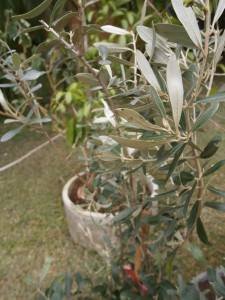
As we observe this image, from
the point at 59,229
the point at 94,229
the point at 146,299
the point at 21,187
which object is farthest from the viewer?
the point at 21,187

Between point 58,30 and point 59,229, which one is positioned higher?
point 58,30

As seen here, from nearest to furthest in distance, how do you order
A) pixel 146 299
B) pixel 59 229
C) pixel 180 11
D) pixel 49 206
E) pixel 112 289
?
pixel 180 11 < pixel 146 299 < pixel 112 289 < pixel 59 229 < pixel 49 206

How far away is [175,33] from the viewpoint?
0.39m

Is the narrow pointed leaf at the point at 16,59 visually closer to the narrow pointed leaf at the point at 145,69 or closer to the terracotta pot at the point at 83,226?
the narrow pointed leaf at the point at 145,69

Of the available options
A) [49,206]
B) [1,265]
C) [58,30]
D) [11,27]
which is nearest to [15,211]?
[49,206]

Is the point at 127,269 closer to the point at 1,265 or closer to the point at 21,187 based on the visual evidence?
the point at 1,265

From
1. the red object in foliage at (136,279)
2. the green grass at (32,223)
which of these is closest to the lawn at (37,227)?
the green grass at (32,223)

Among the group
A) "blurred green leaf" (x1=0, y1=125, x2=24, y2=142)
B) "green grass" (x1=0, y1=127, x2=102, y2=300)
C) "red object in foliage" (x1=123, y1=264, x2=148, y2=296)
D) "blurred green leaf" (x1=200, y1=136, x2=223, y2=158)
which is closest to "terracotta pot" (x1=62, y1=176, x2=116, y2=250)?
"green grass" (x1=0, y1=127, x2=102, y2=300)

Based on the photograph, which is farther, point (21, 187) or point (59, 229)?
point (21, 187)

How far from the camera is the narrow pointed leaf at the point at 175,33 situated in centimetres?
38

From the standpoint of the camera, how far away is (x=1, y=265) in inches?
47.4

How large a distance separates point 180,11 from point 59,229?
1171 millimetres

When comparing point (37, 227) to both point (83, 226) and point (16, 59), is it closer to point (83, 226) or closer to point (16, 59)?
point (83, 226)

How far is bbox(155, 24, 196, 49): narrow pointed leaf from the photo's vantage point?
0.38 m
